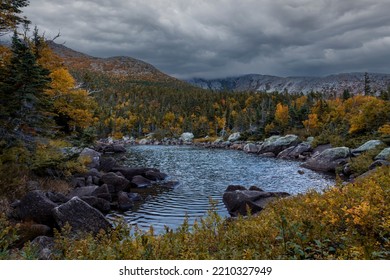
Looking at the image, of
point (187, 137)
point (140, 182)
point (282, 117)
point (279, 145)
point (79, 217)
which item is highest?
point (282, 117)

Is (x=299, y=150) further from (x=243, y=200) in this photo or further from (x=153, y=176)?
(x=243, y=200)

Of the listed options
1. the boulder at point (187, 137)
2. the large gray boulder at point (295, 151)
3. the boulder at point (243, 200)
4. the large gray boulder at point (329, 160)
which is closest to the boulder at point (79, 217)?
the boulder at point (243, 200)

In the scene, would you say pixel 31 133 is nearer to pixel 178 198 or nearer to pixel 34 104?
pixel 34 104

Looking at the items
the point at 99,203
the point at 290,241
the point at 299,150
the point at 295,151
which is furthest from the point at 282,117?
the point at 290,241

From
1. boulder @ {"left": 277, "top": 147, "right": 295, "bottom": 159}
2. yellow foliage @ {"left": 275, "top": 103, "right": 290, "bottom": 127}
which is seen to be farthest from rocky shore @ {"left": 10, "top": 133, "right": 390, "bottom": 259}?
yellow foliage @ {"left": 275, "top": 103, "right": 290, "bottom": 127}

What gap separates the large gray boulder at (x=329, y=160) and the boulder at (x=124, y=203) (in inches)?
1110

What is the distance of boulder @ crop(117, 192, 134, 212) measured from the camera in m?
20.8

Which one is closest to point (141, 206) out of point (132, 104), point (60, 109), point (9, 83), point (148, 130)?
point (9, 83)

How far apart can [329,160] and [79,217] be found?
116 feet

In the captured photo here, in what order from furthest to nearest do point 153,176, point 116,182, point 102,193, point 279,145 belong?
point 279,145
point 153,176
point 116,182
point 102,193

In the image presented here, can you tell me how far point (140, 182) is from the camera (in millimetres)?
28734

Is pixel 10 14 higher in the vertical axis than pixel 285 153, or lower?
higher
